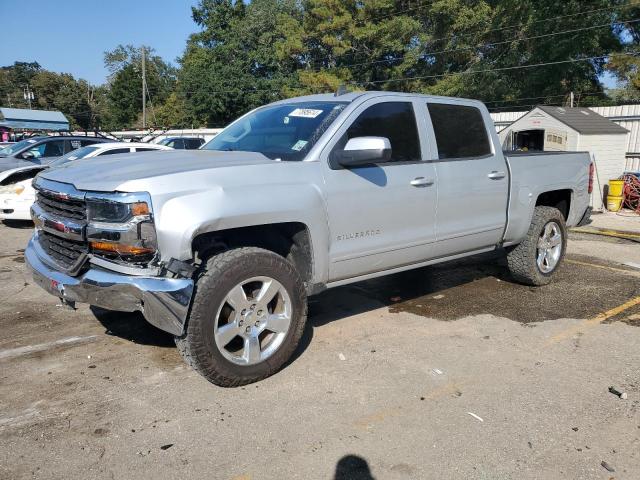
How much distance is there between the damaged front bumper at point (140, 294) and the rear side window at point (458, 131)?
106 inches

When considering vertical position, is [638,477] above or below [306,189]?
below

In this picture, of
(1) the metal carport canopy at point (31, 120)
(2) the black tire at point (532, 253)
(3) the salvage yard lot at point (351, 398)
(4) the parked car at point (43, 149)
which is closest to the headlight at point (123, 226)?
(3) the salvage yard lot at point (351, 398)

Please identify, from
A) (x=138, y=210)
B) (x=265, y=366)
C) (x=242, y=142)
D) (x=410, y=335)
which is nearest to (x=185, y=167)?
(x=138, y=210)

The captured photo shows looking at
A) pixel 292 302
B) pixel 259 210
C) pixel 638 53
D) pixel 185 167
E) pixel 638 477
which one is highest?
pixel 638 53

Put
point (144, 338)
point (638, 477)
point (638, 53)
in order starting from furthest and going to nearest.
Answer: point (638, 53), point (144, 338), point (638, 477)

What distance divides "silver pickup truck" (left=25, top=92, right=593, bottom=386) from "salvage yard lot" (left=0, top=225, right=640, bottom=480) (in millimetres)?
489

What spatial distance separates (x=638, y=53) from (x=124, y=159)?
3199 cm

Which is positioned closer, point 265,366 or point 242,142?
point 265,366

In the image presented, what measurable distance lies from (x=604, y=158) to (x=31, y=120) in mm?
30179

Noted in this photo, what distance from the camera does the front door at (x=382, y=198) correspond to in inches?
157

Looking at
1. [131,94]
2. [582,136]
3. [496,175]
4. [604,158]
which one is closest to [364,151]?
[496,175]

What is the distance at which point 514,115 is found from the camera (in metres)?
17.4

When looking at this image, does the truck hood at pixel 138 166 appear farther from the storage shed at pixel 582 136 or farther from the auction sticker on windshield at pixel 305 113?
the storage shed at pixel 582 136

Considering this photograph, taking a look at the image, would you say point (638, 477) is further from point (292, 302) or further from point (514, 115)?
point (514, 115)
